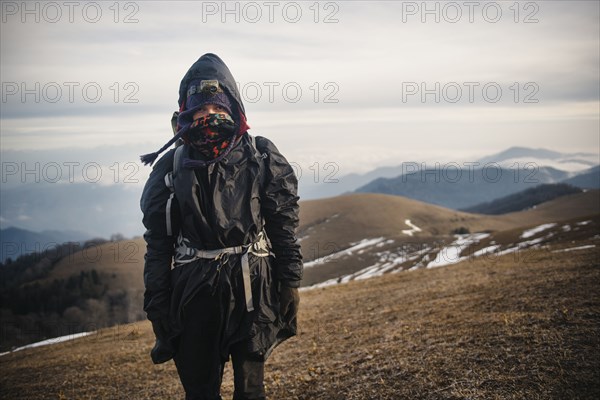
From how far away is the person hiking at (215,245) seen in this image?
15.3ft

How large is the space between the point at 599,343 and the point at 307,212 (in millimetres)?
150340

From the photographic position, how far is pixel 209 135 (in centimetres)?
480

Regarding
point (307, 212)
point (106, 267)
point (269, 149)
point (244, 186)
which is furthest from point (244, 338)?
point (307, 212)

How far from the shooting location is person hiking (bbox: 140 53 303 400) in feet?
15.3

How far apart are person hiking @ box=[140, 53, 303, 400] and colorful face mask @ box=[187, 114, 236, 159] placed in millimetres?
10

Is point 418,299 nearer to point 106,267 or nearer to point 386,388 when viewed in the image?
point 386,388

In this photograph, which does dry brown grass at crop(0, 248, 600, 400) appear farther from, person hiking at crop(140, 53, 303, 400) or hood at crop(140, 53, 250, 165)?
hood at crop(140, 53, 250, 165)

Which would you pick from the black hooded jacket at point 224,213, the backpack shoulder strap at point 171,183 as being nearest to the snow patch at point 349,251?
the black hooded jacket at point 224,213

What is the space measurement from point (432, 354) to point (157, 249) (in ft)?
20.3

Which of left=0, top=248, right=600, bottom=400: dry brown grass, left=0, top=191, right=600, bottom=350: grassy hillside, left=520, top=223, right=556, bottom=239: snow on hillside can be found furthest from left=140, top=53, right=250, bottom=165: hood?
left=520, top=223, right=556, bottom=239: snow on hillside

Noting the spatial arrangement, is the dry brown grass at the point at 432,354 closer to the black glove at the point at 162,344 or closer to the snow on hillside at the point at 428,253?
the black glove at the point at 162,344

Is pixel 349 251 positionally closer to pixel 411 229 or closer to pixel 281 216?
pixel 411 229

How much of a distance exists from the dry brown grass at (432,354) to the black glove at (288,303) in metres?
3.22

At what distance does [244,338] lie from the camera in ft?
15.4
